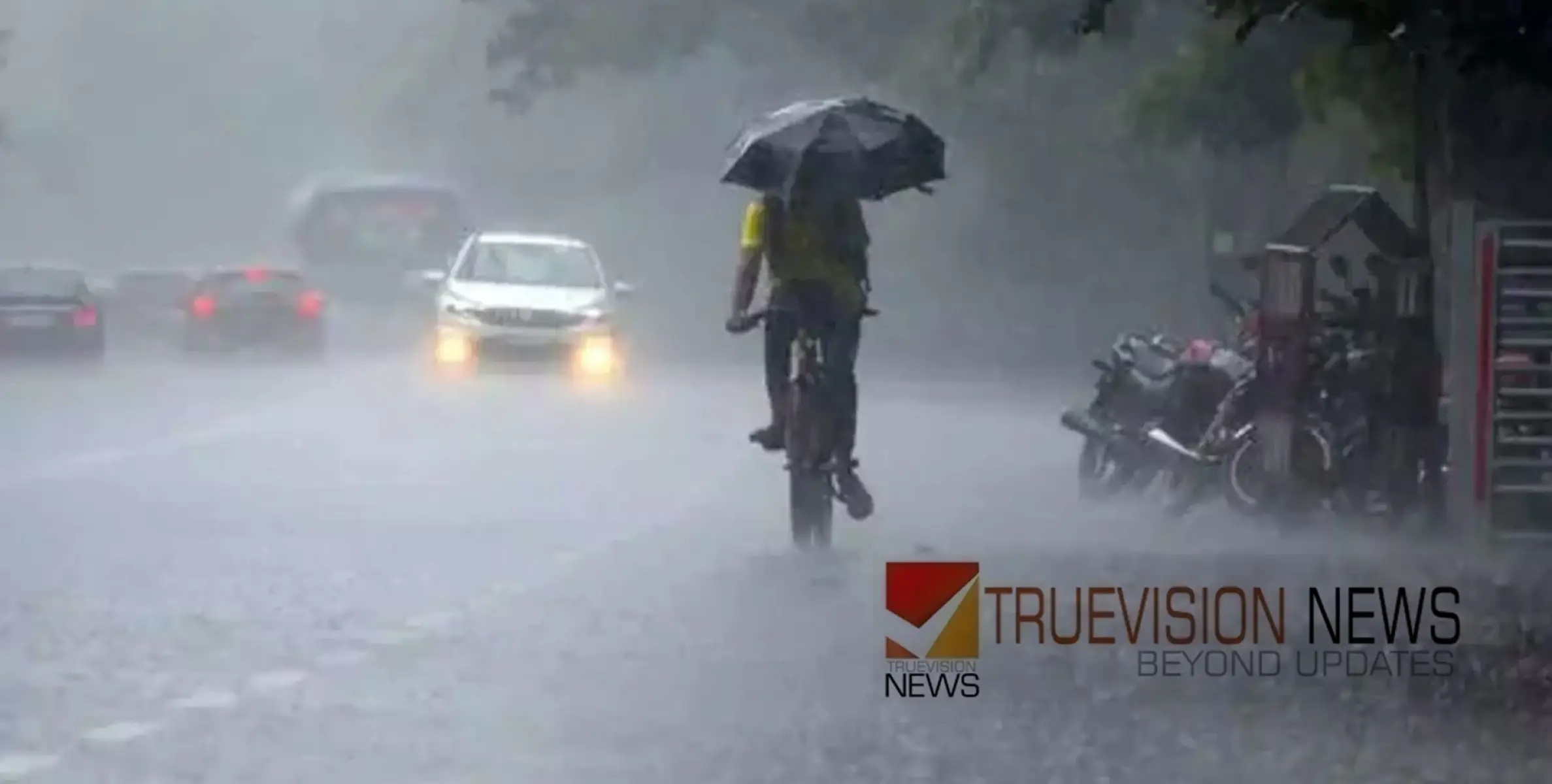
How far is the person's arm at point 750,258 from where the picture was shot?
15.9m

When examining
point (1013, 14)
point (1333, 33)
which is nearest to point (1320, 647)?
point (1333, 33)

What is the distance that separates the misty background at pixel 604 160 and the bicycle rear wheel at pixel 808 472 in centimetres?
1855


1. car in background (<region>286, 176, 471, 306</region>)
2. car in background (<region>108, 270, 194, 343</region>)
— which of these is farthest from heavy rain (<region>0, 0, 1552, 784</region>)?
car in background (<region>286, 176, 471, 306</region>)

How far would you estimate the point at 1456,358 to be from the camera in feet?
57.4

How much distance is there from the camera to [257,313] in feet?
151

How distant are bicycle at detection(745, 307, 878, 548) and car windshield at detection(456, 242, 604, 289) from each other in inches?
787

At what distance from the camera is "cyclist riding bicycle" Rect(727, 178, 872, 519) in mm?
15719

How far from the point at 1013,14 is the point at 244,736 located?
25.2 m

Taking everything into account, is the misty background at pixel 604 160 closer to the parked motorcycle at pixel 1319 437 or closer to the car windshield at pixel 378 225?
the car windshield at pixel 378 225

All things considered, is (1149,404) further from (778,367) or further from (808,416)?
(808,416)

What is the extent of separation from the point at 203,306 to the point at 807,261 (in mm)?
32104

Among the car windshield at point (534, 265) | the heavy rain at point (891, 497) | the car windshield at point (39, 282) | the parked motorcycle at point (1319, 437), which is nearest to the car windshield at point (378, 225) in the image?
the car windshield at point (39, 282)

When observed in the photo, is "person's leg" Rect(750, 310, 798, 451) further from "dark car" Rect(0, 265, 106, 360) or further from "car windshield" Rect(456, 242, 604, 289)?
"dark car" Rect(0, 265, 106, 360)

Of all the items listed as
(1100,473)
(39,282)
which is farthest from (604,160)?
(1100,473)
